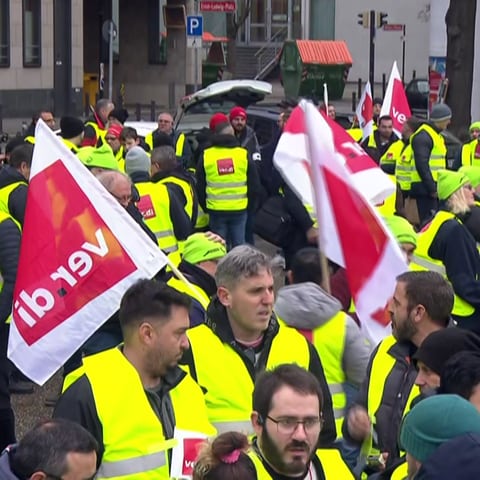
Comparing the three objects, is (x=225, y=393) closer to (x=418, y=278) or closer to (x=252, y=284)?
(x=252, y=284)

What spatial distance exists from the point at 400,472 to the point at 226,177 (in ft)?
29.0

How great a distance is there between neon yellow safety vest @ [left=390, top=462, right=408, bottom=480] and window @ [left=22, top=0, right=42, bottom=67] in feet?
109

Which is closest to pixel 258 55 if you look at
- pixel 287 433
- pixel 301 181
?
pixel 301 181

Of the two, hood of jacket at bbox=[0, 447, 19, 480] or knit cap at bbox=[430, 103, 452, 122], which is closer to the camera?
hood of jacket at bbox=[0, 447, 19, 480]

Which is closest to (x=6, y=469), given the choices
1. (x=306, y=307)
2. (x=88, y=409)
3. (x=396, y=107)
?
(x=88, y=409)

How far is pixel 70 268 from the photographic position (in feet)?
19.5

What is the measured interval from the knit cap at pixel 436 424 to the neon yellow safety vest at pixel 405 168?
428 inches

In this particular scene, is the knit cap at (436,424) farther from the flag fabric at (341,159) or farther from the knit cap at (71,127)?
the knit cap at (71,127)

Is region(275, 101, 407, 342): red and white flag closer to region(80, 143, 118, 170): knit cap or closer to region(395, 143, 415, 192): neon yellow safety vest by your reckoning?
region(80, 143, 118, 170): knit cap

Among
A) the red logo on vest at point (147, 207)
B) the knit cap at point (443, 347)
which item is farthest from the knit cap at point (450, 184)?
the knit cap at point (443, 347)

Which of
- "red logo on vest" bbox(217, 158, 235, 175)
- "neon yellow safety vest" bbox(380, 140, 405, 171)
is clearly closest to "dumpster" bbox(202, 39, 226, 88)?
"neon yellow safety vest" bbox(380, 140, 405, 171)

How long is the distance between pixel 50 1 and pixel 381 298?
32.2 meters

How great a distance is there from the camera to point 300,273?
6.49m

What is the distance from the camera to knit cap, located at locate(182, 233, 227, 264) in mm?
6864
